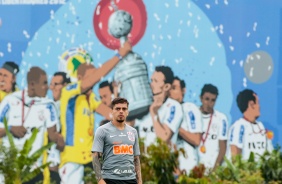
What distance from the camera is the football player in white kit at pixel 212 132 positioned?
57.1 feet

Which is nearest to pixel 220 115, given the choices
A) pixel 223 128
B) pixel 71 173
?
pixel 223 128

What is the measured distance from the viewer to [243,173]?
15758 mm

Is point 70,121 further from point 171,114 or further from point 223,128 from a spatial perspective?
point 223,128

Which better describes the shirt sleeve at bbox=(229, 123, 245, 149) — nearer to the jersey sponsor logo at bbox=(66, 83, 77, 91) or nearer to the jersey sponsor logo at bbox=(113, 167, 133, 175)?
the jersey sponsor logo at bbox=(66, 83, 77, 91)

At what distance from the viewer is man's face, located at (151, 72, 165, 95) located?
1766cm

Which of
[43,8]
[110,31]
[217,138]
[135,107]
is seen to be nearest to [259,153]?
[217,138]

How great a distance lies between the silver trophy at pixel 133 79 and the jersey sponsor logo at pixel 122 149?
7792mm

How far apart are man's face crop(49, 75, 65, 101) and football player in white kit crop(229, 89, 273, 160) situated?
3268 mm

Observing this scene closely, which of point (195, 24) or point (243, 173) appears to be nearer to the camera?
point (243, 173)

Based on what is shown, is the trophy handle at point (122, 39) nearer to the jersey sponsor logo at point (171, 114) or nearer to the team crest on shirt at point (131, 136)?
the jersey sponsor logo at point (171, 114)

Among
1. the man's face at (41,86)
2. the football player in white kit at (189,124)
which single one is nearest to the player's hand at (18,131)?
the man's face at (41,86)

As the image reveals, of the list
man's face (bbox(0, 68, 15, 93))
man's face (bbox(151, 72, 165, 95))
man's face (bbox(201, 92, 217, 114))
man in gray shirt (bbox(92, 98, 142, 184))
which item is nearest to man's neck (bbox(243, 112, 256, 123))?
man's face (bbox(201, 92, 217, 114))

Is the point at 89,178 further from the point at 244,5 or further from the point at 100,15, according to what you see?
the point at 244,5

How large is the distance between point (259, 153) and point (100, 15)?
3.83 metres
